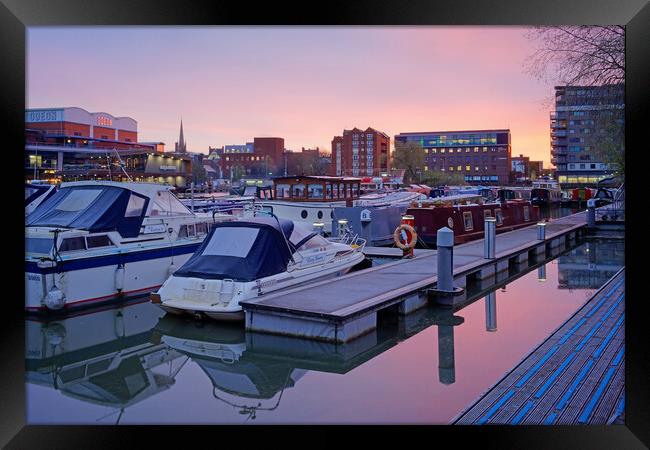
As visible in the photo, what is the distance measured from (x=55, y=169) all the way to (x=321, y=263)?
30407mm

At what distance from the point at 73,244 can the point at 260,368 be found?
5003 mm

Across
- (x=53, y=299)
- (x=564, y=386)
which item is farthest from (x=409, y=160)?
(x=564, y=386)

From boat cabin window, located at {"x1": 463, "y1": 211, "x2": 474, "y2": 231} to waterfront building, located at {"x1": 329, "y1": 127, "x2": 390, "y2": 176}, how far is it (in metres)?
37.0

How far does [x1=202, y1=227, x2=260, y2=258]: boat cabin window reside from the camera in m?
9.53

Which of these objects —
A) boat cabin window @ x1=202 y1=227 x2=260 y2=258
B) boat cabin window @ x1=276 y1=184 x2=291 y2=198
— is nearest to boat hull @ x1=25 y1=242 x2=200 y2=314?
boat cabin window @ x1=202 y1=227 x2=260 y2=258

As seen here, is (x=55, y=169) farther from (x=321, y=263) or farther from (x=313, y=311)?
(x=313, y=311)

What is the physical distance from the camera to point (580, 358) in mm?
6520

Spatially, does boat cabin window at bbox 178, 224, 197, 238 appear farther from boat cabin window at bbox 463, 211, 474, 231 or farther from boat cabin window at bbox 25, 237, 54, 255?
boat cabin window at bbox 463, 211, 474, 231

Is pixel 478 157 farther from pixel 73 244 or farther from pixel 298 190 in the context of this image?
pixel 73 244

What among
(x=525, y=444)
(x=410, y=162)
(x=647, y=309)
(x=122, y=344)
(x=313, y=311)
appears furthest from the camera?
(x=410, y=162)

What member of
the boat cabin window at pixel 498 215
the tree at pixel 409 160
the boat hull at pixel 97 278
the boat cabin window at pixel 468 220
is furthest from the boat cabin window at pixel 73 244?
the tree at pixel 409 160

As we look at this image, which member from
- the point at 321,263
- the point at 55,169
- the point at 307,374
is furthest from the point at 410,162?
the point at 307,374

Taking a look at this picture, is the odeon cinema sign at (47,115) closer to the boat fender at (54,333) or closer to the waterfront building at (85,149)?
the waterfront building at (85,149)

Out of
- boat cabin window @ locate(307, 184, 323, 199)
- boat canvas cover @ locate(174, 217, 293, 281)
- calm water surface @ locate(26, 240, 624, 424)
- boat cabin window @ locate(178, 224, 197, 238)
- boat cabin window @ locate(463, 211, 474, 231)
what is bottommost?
calm water surface @ locate(26, 240, 624, 424)
